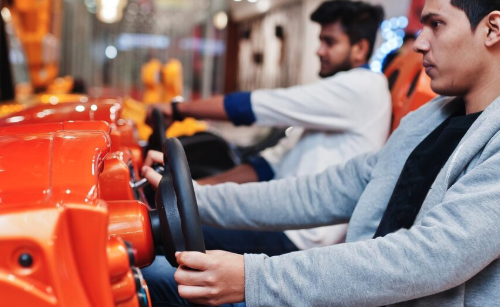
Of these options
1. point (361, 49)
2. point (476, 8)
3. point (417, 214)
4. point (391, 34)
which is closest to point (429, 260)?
point (417, 214)

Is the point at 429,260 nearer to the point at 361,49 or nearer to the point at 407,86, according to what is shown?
the point at 407,86

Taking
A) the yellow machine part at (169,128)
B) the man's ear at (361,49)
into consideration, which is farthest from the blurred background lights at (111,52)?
the man's ear at (361,49)

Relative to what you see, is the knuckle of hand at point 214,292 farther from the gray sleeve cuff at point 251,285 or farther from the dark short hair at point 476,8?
the dark short hair at point 476,8

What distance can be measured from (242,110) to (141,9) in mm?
9128

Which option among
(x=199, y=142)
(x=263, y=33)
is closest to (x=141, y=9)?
(x=263, y=33)

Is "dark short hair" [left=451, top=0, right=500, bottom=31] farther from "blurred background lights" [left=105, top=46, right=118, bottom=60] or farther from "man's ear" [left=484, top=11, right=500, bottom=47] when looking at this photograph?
"blurred background lights" [left=105, top=46, right=118, bottom=60]

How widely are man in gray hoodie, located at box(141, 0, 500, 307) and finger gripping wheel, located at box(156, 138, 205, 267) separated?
3cm

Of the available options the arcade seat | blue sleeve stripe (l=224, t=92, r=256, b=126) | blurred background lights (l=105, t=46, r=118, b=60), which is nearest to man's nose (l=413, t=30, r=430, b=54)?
the arcade seat

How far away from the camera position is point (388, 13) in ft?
21.3

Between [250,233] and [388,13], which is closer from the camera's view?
[250,233]

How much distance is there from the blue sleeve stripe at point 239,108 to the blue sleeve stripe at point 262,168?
0.26 m

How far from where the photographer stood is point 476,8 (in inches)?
42.7

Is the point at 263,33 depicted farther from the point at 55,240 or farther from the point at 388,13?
the point at 55,240

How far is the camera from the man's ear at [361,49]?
218 centimetres
